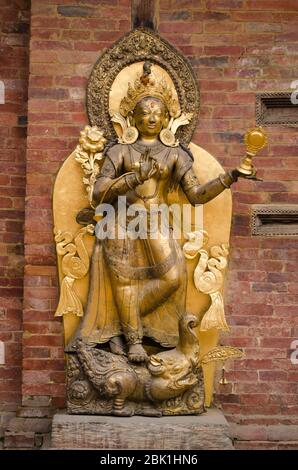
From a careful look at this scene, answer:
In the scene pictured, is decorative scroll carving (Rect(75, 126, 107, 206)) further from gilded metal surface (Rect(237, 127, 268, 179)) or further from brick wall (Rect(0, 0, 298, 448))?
gilded metal surface (Rect(237, 127, 268, 179))

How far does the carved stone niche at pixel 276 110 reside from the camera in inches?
208

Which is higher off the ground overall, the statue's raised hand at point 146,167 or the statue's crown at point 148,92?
the statue's crown at point 148,92

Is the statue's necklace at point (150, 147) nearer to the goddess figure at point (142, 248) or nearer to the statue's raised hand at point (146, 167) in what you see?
the goddess figure at point (142, 248)

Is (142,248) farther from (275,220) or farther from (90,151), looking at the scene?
(275,220)

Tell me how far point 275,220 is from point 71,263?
1326 mm

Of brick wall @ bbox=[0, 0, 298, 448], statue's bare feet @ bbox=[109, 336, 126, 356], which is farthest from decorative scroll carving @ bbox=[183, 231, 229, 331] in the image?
statue's bare feet @ bbox=[109, 336, 126, 356]

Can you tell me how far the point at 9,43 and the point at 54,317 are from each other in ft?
6.09

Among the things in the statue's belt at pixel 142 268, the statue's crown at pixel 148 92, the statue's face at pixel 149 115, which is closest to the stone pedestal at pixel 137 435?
the statue's belt at pixel 142 268

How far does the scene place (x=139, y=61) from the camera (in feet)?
17.2

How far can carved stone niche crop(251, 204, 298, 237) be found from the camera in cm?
522

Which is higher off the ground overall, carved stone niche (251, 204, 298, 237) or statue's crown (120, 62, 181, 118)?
statue's crown (120, 62, 181, 118)

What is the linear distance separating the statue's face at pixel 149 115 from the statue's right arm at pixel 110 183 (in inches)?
11.4

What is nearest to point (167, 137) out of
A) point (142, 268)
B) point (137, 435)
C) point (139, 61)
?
point (139, 61)
